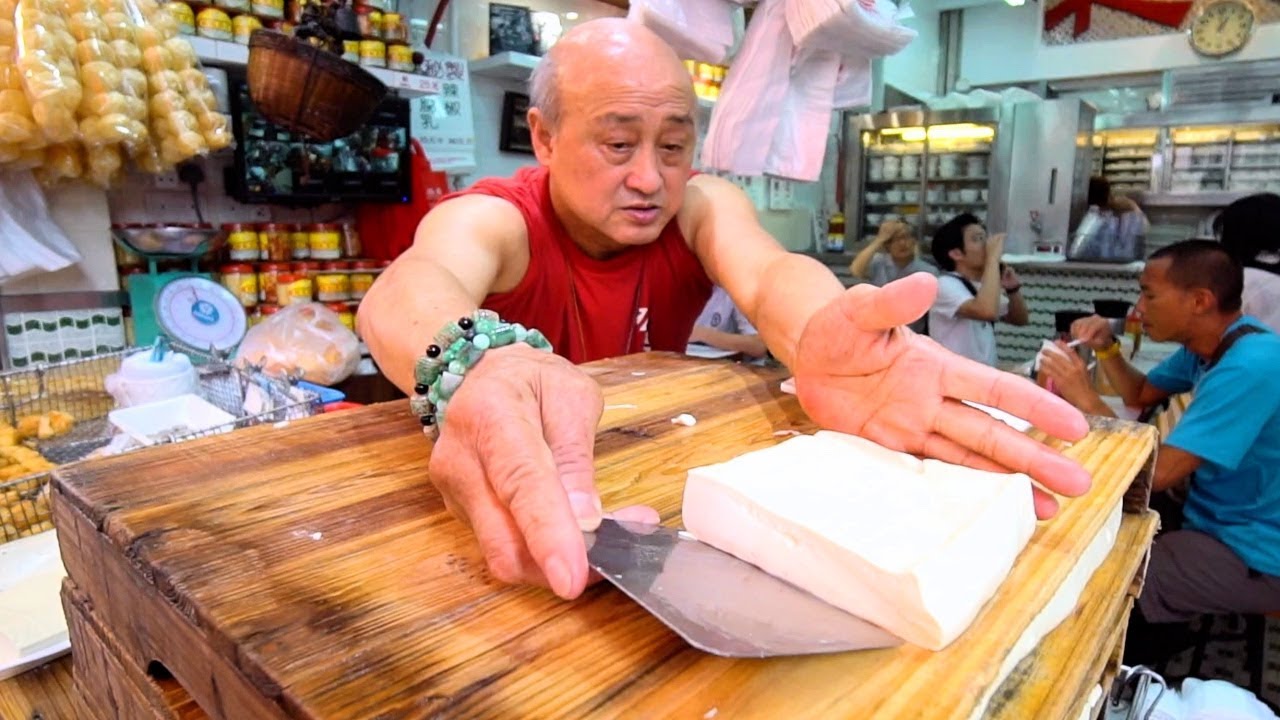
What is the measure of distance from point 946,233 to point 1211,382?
215 centimetres

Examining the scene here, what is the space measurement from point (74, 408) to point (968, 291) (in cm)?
372

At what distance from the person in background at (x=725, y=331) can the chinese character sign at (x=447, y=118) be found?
140 centimetres

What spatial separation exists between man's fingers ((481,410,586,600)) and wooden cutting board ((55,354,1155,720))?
5cm

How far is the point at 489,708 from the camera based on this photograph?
0.43m

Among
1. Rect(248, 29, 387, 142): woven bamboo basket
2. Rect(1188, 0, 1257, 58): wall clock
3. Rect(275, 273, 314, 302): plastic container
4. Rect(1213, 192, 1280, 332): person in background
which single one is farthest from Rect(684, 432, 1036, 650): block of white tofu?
Rect(1188, 0, 1257, 58): wall clock

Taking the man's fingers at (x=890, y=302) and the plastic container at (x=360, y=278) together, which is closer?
the man's fingers at (x=890, y=302)

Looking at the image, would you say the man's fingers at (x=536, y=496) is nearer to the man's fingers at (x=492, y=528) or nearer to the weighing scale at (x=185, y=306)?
the man's fingers at (x=492, y=528)

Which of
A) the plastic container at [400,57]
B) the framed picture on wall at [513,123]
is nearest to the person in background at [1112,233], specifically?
the framed picture on wall at [513,123]

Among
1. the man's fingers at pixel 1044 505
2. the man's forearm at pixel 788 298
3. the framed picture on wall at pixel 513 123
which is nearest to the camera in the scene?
the man's fingers at pixel 1044 505

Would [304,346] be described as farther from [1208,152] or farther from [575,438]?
[1208,152]

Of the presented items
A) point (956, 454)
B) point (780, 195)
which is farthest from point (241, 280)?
point (780, 195)

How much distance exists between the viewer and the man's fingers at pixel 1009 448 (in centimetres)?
68

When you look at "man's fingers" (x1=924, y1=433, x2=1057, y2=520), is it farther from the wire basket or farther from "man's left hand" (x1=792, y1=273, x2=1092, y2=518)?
the wire basket

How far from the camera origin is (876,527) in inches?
22.0
